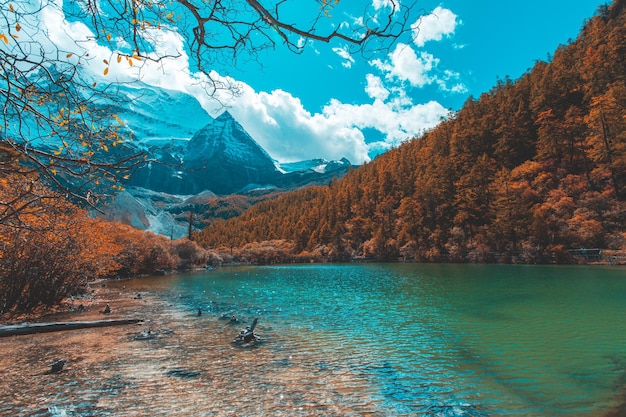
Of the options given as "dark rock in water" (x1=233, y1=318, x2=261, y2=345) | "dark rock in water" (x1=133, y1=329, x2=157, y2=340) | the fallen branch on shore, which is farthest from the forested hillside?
the fallen branch on shore

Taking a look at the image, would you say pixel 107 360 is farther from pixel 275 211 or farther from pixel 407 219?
pixel 275 211

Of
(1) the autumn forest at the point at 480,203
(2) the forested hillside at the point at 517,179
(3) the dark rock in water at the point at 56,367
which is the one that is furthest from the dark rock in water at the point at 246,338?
(2) the forested hillside at the point at 517,179

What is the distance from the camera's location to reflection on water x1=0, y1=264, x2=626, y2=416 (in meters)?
6.24

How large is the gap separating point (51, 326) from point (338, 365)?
11200mm

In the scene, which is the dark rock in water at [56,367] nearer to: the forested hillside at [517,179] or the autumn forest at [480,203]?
the autumn forest at [480,203]

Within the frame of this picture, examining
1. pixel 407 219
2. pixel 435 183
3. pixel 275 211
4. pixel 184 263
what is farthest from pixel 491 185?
pixel 275 211

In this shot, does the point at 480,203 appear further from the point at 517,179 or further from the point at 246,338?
the point at 246,338

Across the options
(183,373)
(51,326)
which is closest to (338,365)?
(183,373)

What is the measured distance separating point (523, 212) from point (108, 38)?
61863mm

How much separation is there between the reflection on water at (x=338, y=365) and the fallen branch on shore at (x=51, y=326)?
54 cm

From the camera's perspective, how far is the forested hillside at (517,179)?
47750 millimetres

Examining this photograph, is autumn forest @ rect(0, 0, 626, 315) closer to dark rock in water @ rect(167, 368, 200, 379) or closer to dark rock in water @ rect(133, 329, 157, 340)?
dark rock in water @ rect(133, 329, 157, 340)

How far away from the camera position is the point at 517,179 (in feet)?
199

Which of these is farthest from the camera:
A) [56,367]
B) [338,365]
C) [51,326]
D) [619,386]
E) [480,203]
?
[480,203]
